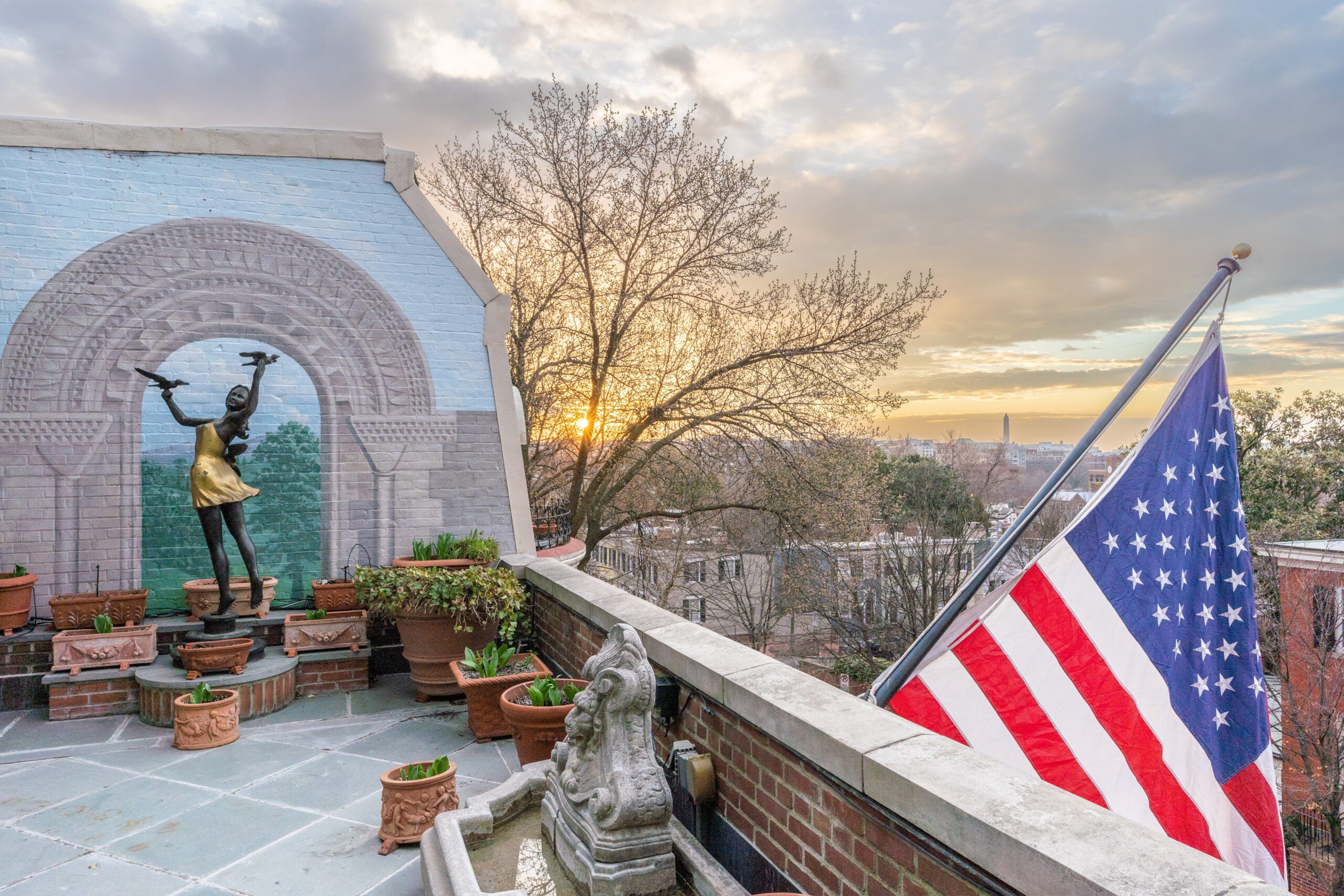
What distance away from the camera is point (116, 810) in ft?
13.2

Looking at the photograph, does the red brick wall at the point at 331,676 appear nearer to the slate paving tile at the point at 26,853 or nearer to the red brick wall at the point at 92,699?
the red brick wall at the point at 92,699

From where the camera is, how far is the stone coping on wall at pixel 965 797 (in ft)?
5.07

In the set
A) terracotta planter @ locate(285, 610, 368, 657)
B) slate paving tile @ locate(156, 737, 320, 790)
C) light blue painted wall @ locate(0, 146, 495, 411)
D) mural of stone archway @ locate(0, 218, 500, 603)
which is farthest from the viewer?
light blue painted wall @ locate(0, 146, 495, 411)

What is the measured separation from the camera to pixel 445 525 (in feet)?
24.4

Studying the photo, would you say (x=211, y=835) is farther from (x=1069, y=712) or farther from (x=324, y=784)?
(x=1069, y=712)

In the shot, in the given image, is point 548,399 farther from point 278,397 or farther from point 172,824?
point 172,824

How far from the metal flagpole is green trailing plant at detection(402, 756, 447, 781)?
2118 millimetres

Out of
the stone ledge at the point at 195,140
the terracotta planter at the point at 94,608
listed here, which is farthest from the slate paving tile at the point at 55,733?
the stone ledge at the point at 195,140

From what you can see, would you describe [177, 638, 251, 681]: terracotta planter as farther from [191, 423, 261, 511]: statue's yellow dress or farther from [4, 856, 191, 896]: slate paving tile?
[4, 856, 191, 896]: slate paving tile

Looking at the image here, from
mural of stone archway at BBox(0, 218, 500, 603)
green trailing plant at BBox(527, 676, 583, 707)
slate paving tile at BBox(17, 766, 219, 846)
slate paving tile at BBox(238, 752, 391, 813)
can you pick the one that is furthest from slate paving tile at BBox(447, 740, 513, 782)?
mural of stone archway at BBox(0, 218, 500, 603)

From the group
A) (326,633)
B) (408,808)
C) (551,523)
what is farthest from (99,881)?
(551,523)

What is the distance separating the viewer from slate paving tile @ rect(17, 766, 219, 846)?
3.79m

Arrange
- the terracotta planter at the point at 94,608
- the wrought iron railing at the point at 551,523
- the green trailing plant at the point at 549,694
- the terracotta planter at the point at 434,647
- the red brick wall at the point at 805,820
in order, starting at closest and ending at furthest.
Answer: the red brick wall at the point at 805,820
the green trailing plant at the point at 549,694
the terracotta planter at the point at 434,647
the terracotta planter at the point at 94,608
the wrought iron railing at the point at 551,523

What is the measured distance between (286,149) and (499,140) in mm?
7935
